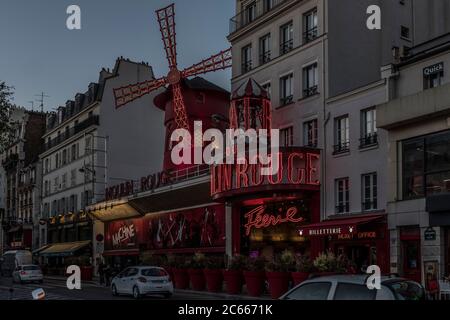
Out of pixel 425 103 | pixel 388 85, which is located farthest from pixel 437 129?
pixel 388 85

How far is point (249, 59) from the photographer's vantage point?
A: 1465 inches

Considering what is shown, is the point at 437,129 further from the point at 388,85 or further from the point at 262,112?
the point at 262,112

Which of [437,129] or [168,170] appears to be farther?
[168,170]

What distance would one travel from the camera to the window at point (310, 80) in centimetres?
3155

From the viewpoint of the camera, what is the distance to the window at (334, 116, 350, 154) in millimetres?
29344

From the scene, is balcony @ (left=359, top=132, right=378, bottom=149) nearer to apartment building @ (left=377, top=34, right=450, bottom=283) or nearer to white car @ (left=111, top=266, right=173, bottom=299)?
apartment building @ (left=377, top=34, right=450, bottom=283)

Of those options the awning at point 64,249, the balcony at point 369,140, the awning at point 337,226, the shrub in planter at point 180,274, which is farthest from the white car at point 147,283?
the awning at point 64,249

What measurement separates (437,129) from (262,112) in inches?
413

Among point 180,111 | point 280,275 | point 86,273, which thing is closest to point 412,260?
point 280,275

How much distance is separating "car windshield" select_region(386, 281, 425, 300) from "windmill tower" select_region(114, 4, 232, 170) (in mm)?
33854

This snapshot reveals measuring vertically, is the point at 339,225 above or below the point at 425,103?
below

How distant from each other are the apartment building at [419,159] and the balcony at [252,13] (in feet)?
34.3

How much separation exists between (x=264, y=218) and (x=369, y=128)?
8.05 m

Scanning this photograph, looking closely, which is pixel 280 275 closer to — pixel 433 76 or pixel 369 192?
pixel 369 192
